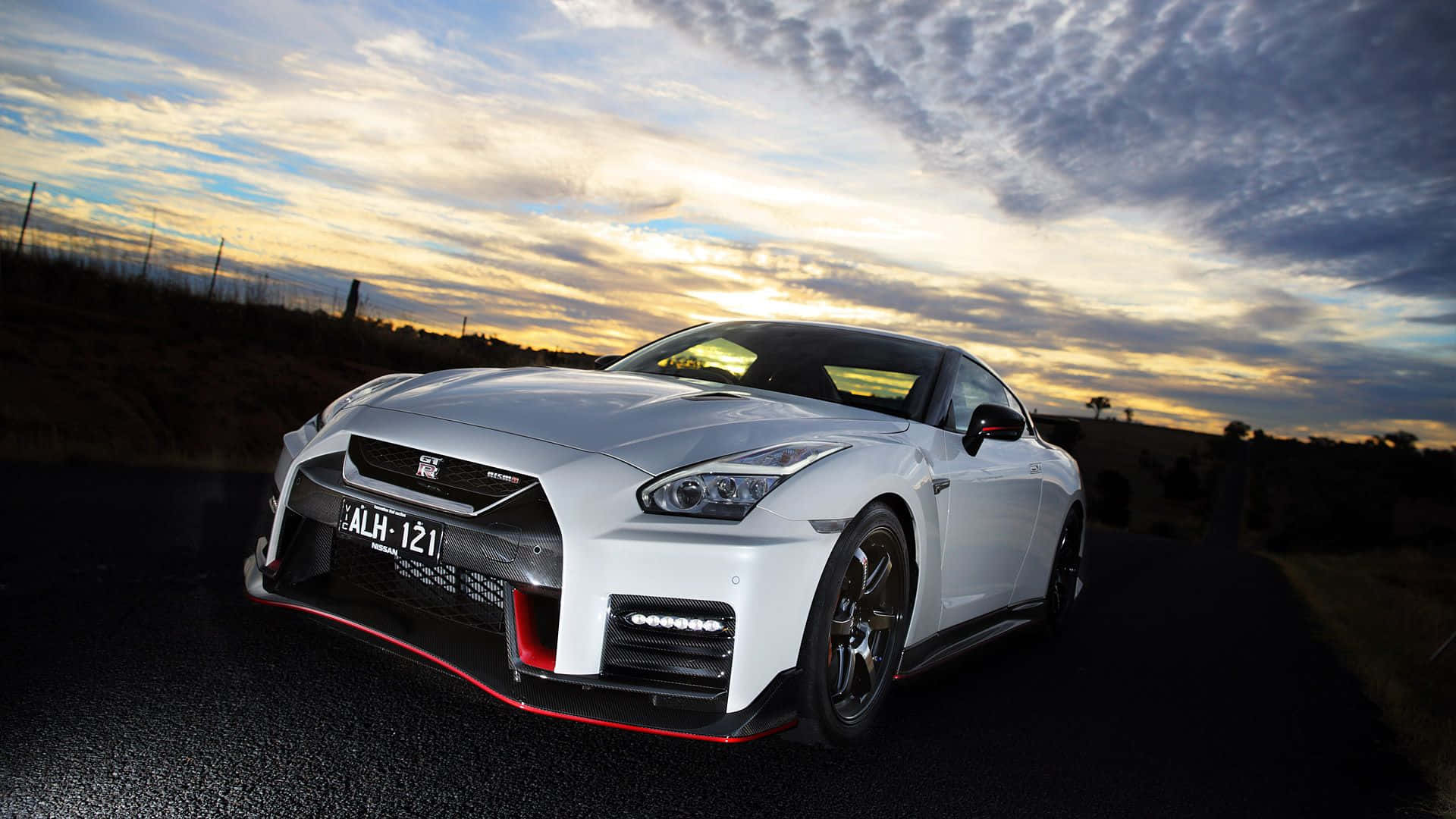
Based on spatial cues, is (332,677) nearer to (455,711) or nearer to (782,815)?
(455,711)

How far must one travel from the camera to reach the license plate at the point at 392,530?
261cm

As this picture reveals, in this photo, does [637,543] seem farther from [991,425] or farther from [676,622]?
[991,425]

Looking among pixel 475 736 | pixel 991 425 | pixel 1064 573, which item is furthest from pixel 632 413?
pixel 1064 573

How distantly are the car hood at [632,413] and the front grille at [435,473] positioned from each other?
165mm

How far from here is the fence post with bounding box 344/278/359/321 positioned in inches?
874

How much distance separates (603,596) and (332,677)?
1.14 meters

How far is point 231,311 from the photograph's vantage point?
20891 mm

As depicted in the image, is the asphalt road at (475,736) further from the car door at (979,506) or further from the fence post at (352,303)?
the fence post at (352,303)

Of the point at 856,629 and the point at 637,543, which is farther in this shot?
the point at 856,629

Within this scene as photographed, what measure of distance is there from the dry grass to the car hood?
8.10 ft

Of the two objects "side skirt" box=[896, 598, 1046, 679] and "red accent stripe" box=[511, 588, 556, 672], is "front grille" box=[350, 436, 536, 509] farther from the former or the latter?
"side skirt" box=[896, 598, 1046, 679]

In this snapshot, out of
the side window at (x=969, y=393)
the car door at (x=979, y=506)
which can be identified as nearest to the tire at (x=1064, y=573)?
the car door at (x=979, y=506)

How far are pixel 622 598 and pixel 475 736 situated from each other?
2.13 ft

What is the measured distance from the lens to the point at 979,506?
3777 mm
